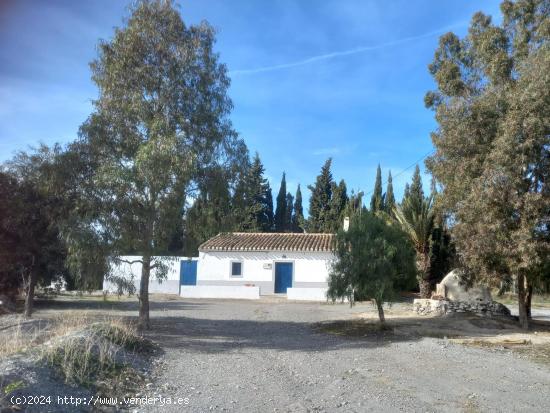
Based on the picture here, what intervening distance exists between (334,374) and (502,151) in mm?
8886

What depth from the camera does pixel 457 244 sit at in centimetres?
1600

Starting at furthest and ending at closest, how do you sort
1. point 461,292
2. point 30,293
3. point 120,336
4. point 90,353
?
point 461,292 < point 30,293 < point 120,336 < point 90,353

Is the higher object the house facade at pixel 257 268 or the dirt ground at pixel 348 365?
the house facade at pixel 257 268

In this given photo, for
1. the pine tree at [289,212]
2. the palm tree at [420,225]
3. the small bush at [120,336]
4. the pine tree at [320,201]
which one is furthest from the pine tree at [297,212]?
the small bush at [120,336]

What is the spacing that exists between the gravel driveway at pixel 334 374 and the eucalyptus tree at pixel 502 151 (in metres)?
3.60

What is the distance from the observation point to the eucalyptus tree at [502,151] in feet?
45.7

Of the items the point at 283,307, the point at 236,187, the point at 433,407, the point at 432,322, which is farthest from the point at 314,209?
the point at 433,407

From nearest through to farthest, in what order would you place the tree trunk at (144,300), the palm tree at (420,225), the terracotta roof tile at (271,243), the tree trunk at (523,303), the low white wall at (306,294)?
the tree trunk at (144,300)
the tree trunk at (523,303)
the palm tree at (420,225)
the low white wall at (306,294)
the terracotta roof tile at (271,243)

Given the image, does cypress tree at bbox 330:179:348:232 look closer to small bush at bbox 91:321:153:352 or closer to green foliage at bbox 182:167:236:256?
green foliage at bbox 182:167:236:256

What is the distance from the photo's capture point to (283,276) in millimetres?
30047

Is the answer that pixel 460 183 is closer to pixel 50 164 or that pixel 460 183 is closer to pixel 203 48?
pixel 203 48

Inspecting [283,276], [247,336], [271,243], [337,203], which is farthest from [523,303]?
[337,203]

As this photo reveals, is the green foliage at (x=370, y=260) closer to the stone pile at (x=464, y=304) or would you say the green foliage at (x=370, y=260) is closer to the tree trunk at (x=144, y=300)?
the stone pile at (x=464, y=304)

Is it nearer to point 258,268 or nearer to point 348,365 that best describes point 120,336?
point 348,365
